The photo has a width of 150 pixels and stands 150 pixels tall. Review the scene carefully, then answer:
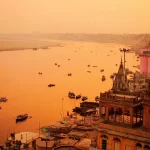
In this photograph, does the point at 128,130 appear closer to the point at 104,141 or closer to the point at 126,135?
the point at 126,135

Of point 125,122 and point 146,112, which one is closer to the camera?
point 146,112

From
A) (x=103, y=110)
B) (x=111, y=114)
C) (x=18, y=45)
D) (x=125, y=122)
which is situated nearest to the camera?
(x=125, y=122)

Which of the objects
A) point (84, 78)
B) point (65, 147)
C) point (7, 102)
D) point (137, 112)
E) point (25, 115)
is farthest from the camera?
point (84, 78)

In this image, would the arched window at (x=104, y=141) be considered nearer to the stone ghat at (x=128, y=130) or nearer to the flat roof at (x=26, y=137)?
the stone ghat at (x=128, y=130)

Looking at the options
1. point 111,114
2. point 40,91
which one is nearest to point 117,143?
point 111,114

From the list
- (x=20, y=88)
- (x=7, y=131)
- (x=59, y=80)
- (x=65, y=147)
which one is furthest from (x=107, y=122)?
(x=59, y=80)

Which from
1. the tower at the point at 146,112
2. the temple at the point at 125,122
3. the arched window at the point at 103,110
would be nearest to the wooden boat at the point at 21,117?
the arched window at the point at 103,110

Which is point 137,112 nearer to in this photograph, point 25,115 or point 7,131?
point 7,131

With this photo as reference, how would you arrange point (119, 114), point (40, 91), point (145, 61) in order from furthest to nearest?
point (40, 91) < point (145, 61) < point (119, 114)

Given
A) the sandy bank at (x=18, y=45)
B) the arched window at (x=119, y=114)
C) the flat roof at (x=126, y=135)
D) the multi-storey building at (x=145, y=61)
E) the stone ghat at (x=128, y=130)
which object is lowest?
the flat roof at (x=126, y=135)

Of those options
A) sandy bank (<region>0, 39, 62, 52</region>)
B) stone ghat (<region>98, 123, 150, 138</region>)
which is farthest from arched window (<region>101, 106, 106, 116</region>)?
sandy bank (<region>0, 39, 62, 52</region>)

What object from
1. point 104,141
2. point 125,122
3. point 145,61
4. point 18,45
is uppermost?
point 18,45
